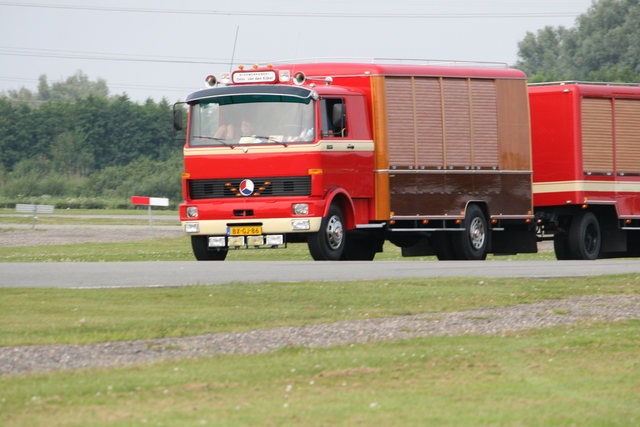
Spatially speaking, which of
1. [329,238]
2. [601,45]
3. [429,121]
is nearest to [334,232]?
[329,238]

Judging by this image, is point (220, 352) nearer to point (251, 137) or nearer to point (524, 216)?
point (251, 137)

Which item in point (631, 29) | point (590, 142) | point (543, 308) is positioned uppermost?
point (631, 29)

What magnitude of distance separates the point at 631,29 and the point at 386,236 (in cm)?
8001

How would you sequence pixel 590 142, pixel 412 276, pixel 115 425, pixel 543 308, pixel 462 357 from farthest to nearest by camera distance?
pixel 590 142 < pixel 412 276 < pixel 543 308 < pixel 462 357 < pixel 115 425

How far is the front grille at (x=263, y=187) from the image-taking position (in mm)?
18516

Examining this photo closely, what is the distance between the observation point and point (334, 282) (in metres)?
14.7

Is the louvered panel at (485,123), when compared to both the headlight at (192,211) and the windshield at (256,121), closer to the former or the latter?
the windshield at (256,121)

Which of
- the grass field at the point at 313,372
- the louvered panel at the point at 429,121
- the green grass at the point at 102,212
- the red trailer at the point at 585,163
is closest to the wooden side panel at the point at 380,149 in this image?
the louvered panel at the point at 429,121

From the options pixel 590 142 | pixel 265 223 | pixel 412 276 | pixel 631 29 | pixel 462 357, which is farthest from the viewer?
pixel 631 29

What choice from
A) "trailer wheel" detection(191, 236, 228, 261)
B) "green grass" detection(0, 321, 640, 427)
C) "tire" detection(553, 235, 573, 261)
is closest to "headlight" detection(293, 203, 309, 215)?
"trailer wheel" detection(191, 236, 228, 261)

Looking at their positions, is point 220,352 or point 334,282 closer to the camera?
point 220,352

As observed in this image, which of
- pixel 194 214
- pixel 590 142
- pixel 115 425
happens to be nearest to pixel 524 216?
pixel 590 142

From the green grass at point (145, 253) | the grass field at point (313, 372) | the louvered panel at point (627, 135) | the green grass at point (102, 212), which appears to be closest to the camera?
the grass field at point (313, 372)

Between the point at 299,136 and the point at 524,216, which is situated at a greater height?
the point at 299,136
